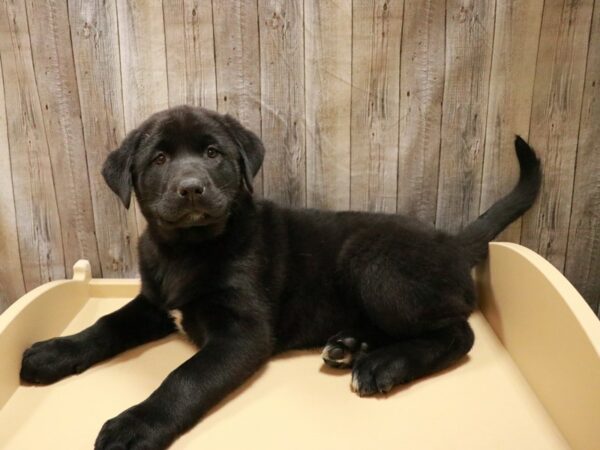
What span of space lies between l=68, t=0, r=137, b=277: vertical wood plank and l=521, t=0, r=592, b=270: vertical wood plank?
1376 millimetres

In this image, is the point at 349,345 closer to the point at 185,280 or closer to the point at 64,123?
the point at 185,280

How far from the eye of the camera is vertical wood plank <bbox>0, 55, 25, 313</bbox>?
180 centimetres

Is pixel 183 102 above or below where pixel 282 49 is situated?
below

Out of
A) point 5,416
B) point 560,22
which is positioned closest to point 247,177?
point 5,416

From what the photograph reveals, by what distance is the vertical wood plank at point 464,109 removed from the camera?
1657 mm

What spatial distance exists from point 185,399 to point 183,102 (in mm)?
987

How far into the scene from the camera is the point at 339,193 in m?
1.85

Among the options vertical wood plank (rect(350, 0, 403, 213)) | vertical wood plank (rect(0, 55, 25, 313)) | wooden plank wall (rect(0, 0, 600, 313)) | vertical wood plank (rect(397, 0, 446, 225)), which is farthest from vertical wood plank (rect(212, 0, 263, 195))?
vertical wood plank (rect(0, 55, 25, 313))

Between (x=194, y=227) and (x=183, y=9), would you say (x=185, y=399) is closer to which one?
(x=194, y=227)

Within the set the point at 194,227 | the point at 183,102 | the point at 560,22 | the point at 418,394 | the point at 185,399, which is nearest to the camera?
the point at 185,399

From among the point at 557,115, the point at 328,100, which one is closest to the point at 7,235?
the point at 328,100

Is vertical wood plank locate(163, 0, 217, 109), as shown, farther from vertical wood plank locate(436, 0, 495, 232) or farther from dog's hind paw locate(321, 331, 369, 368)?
dog's hind paw locate(321, 331, 369, 368)

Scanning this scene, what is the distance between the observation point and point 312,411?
131 cm

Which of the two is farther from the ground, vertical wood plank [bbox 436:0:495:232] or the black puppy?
vertical wood plank [bbox 436:0:495:232]
